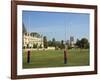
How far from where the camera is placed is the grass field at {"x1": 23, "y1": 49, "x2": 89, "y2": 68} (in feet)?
7.18

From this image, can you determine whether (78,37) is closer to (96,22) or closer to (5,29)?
(96,22)

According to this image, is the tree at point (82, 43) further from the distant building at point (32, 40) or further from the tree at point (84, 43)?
the distant building at point (32, 40)

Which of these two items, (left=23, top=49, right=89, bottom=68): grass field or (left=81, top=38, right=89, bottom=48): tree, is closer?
(left=23, top=49, right=89, bottom=68): grass field

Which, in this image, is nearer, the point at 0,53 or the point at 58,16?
the point at 0,53

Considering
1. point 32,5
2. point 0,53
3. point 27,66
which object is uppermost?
point 32,5

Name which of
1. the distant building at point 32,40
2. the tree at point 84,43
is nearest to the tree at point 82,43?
the tree at point 84,43

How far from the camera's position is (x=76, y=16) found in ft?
7.58

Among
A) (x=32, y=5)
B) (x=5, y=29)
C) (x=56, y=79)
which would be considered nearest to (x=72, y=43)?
(x=56, y=79)

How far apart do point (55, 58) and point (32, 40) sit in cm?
33

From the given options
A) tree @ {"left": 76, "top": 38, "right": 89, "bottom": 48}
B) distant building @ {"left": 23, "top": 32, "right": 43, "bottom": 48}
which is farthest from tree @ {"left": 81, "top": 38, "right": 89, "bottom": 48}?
distant building @ {"left": 23, "top": 32, "right": 43, "bottom": 48}

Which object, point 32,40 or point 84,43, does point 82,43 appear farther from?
point 32,40

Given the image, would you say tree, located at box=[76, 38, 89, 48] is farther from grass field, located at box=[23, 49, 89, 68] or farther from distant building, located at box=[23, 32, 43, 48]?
distant building, located at box=[23, 32, 43, 48]

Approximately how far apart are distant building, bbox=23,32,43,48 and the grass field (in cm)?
8

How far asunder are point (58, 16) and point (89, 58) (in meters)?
0.62
